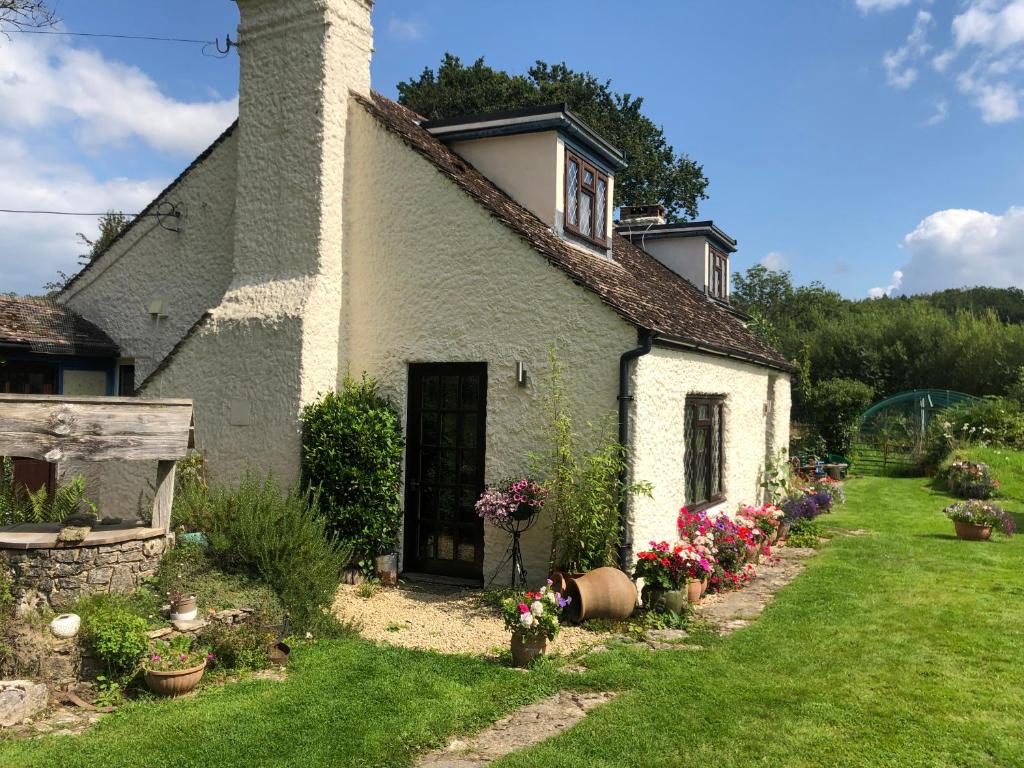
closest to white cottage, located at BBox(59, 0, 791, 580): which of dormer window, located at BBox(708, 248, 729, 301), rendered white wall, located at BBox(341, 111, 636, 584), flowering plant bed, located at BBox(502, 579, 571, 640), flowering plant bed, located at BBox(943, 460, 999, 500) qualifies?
rendered white wall, located at BBox(341, 111, 636, 584)

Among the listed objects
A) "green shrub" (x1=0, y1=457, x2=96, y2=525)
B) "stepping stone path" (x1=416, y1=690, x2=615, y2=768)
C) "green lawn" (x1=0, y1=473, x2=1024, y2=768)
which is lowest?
"stepping stone path" (x1=416, y1=690, x2=615, y2=768)

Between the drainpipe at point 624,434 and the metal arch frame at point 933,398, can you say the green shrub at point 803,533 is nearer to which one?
the drainpipe at point 624,434

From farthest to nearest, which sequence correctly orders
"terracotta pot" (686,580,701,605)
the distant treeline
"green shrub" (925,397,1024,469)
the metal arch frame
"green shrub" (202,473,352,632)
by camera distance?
the distant treeline < the metal arch frame < "green shrub" (925,397,1024,469) < "terracotta pot" (686,580,701,605) < "green shrub" (202,473,352,632)

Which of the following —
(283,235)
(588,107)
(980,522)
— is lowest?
(980,522)

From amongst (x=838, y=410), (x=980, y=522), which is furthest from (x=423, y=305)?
(x=838, y=410)

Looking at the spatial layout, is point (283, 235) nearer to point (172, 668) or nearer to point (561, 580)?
point (561, 580)

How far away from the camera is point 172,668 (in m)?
5.56

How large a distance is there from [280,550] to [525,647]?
2.60 m

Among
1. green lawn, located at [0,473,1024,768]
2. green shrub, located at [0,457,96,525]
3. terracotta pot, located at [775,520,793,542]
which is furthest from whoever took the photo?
terracotta pot, located at [775,520,793,542]

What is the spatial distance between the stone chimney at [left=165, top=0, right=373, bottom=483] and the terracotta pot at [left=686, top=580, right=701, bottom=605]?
4.98m

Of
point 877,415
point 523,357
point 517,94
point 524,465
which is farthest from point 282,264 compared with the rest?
point 877,415

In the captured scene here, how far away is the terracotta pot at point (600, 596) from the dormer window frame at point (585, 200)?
5247 millimetres

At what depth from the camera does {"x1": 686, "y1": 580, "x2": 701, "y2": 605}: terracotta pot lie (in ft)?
27.2

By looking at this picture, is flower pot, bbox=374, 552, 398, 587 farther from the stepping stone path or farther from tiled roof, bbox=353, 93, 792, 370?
tiled roof, bbox=353, 93, 792, 370
